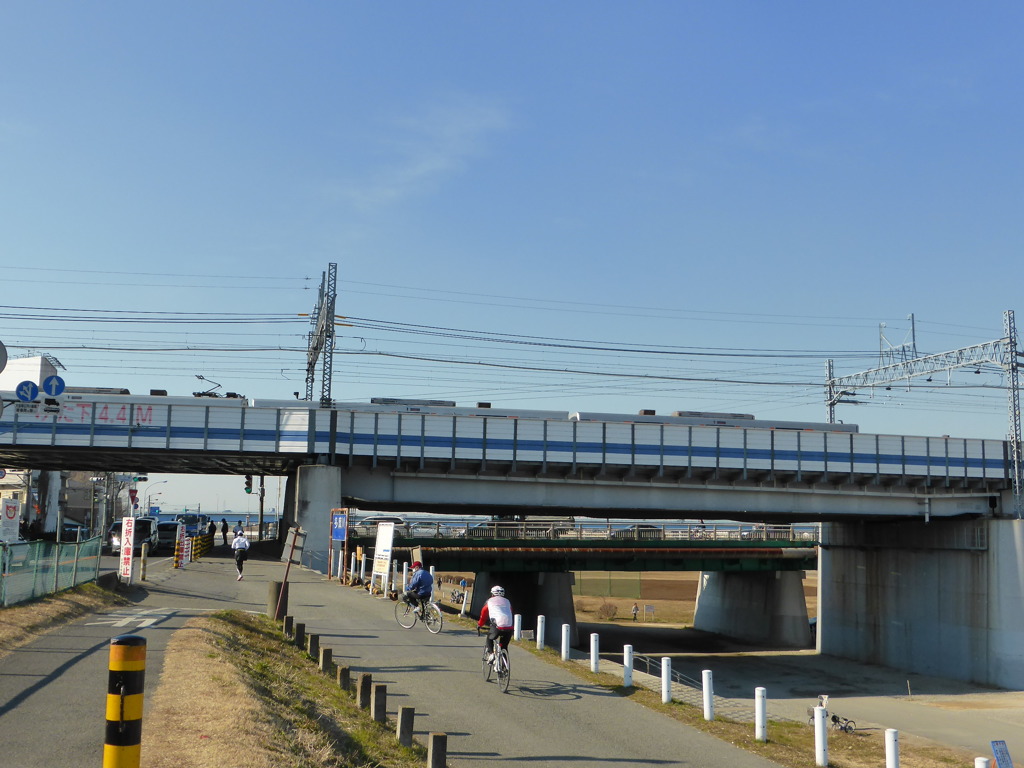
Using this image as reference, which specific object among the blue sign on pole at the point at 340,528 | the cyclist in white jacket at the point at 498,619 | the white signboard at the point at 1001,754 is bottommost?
the white signboard at the point at 1001,754

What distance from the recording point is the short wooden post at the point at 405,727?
12.1 metres

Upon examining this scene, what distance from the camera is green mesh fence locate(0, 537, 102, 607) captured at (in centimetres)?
1978

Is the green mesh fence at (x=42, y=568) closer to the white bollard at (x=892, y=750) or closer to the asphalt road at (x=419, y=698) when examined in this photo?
the asphalt road at (x=419, y=698)

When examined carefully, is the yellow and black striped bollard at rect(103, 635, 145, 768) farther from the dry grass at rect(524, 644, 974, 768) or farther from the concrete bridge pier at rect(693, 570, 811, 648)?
the concrete bridge pier at rect(693, 570, 811, 648)

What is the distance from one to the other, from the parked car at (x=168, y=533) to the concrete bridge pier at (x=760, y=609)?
1690 inches

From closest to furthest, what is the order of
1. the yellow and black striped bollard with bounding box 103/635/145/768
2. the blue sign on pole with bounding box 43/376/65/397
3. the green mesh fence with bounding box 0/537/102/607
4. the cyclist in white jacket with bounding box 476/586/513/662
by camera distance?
the yellow and black striped bollard with bounding box 103/635/145/768
the cyclist in white jacket with bounding box 476/586/513/662
the green mesh fence with bounding box 0/537/102/607
the blue sign on pole with bounding box 43/376/65/397

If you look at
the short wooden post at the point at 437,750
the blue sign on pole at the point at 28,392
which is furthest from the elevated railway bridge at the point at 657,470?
the short wooden post at the point at 437,750

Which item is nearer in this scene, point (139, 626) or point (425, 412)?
point (139, 626)

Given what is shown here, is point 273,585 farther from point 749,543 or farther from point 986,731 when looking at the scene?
point 749,543

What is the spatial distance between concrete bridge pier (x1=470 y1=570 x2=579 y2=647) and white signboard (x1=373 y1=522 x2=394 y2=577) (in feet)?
102

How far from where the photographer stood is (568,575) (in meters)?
63.5

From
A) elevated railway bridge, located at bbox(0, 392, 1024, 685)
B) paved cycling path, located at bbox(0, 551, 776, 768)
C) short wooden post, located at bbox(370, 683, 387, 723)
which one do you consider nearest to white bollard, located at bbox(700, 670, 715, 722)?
paved cycling path, located at bbox(0, 551, 776, 768)

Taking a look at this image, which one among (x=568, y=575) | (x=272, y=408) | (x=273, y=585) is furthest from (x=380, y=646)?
(x=568, y=575)

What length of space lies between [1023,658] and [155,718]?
153 feet
